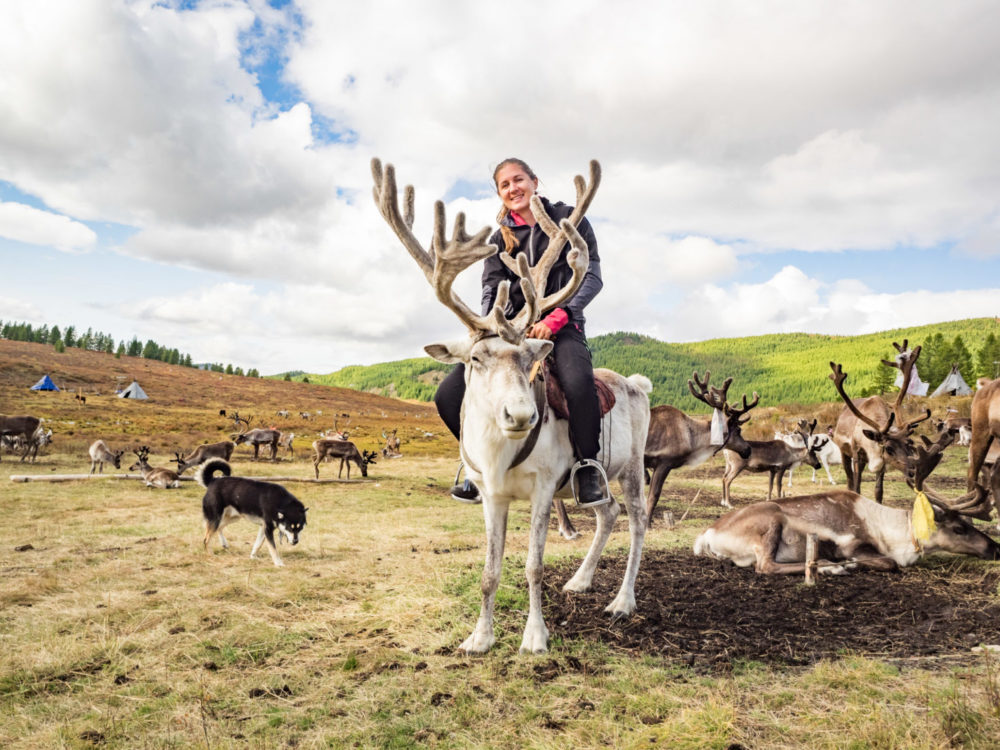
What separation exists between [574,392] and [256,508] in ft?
21.3

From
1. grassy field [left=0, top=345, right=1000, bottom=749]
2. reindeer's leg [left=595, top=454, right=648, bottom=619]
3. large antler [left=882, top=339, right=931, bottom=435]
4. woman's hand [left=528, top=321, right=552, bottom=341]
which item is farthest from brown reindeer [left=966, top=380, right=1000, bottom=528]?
woman's hand [left=528, top=321, right=552, bottom=341]

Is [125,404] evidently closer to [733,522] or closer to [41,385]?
[41,385]

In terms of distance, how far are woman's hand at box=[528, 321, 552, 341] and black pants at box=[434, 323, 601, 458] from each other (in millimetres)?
328

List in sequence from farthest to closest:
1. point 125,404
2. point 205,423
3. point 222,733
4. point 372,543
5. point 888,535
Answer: point 125,404 → point 205,423 → point 372,543 → point 888,535 → point 222,733

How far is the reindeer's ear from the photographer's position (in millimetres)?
4371

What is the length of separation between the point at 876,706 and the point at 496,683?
226 centimetres

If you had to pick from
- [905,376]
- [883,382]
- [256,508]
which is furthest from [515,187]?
[883,382]

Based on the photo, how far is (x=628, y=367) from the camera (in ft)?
441

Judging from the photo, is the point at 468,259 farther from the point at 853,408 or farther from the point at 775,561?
the point at 853,408

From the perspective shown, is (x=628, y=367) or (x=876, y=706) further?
(x=628, y=367)

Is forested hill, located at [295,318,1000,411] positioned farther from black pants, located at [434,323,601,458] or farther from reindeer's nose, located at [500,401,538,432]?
reindeer's nose, located at [500,401,538,432]

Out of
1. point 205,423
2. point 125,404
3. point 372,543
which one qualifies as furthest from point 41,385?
point 372,543

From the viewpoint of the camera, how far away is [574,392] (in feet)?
15.9

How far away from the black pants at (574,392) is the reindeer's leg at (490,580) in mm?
820
